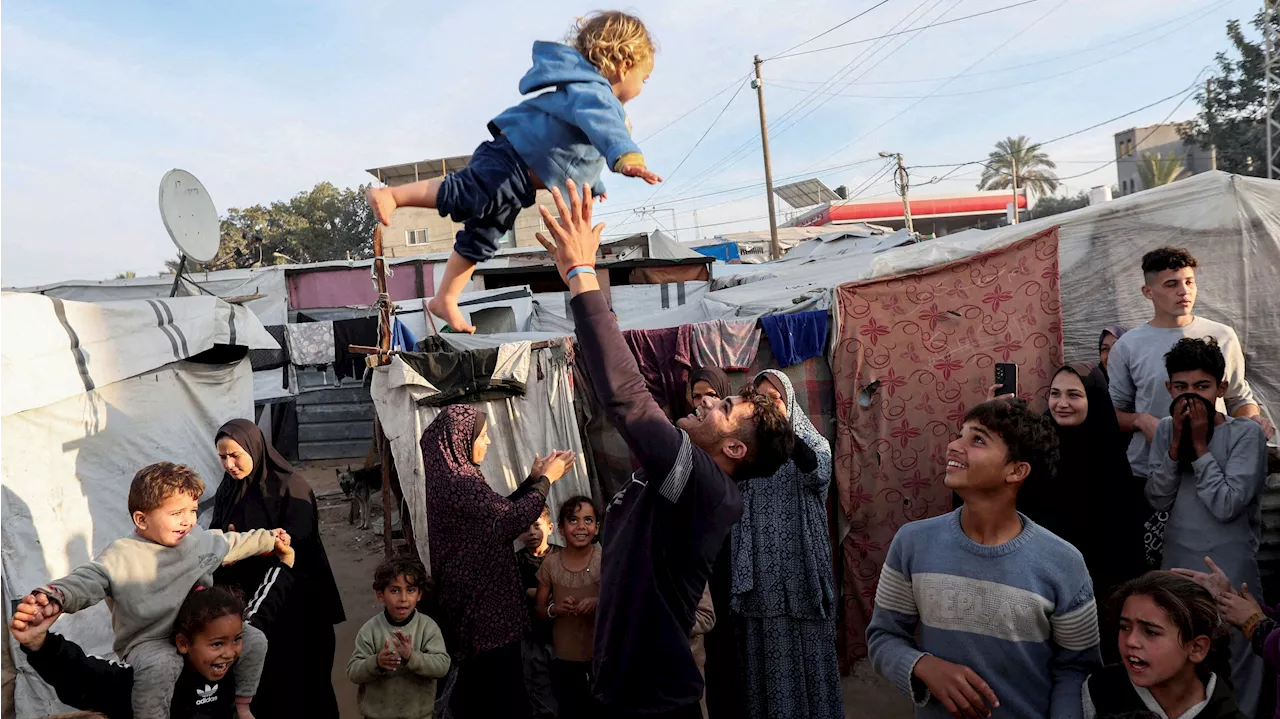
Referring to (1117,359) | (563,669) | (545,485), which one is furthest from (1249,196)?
(563,669)

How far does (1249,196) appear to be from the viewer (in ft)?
13.2

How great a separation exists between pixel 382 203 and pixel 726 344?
10.1ft

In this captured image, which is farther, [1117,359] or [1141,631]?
[1117,359]

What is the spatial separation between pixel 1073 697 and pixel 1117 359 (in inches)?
88.0

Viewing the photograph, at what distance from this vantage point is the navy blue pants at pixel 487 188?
1.83 m

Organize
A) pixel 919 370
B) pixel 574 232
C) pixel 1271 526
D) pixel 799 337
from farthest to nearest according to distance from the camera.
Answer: pixel 799 337
pixel 919 370
pixel 1271 526
pixel 574 232

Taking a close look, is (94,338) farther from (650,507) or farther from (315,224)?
(315,224)

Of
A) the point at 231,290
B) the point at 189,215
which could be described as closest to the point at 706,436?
the point at 189,215

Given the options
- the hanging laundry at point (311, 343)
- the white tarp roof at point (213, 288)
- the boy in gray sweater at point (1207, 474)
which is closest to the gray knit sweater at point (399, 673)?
the boy in gray sweater at point (1207, 474)

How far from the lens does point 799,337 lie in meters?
4.55

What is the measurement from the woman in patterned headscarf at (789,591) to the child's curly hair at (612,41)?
166cm

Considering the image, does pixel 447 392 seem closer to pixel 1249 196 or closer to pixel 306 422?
pixel 1249 196

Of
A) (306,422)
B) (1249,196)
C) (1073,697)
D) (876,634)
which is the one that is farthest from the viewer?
(306,422)

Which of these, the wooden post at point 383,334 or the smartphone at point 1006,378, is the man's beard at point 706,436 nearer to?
the wooden post at point 383,334
